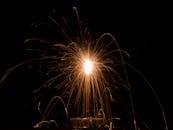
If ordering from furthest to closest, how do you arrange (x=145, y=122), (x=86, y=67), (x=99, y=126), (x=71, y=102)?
(x=145, y=122) < (x=71, y=102) < (x=86, y=67) < (x=99, y=126)

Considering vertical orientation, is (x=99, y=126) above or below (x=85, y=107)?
below

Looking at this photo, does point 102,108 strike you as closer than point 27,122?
Yes

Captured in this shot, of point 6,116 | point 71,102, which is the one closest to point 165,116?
point 71,102

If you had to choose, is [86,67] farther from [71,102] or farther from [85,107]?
[71,102]

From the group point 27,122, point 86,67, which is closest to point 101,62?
point 86,67

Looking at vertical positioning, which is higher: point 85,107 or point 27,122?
point 27,122

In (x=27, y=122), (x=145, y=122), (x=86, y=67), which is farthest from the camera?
(x=27, y=122)

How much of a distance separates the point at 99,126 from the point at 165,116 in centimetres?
1159

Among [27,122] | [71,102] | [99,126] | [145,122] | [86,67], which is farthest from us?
[27,122]

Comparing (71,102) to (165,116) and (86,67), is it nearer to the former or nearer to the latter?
(86,67)

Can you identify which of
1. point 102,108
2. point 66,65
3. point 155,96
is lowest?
point 102,108

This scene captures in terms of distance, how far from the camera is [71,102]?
79.2 feet

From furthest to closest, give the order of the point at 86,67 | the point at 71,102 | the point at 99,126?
the point at 71,102, the point at 86,67, the point at 99,126

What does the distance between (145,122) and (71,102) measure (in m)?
5.65
